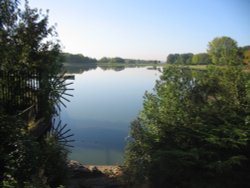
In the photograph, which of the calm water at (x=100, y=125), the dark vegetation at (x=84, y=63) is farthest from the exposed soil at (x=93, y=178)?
the dark vegetation at (x=84, y=63)

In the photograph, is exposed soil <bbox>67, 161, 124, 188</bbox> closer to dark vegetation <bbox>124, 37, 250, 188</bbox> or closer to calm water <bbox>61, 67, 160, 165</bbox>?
dark vegetation <bbox>124, 37, 250, 188</bbox>

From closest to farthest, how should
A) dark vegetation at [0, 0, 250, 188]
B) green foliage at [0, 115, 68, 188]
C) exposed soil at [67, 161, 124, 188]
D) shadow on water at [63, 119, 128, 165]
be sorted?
green foliage at [0, 115, 68, 188] → dark vegetation at [0, 0, 250, 188] → exposed soil at [67, 161, 124, 188] → shadow on water at [63, 119, 128, 165]

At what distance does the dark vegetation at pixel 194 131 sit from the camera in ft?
30.3

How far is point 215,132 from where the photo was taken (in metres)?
9.88

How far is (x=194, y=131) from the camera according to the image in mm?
10219

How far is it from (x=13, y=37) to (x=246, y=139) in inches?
397

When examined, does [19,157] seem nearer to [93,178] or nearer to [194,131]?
[194,131]

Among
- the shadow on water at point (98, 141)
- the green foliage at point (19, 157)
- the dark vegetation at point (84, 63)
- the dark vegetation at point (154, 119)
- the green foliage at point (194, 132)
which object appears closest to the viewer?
the green foliage at point (19, 157)

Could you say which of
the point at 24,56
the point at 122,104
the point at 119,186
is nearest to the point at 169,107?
the point at 119,186

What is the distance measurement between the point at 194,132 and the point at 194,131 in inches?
2.1

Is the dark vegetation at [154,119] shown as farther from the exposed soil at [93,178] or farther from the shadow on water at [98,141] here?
the shadow on water at [98,141]

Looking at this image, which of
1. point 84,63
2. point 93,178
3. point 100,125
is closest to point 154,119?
point 93,178

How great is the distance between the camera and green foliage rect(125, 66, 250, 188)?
30.3ft

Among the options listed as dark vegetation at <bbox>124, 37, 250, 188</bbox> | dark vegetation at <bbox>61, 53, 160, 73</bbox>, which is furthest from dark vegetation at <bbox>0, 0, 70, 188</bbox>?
dark vegetation at <bbox>61, 53, 160, 73</bbox>
